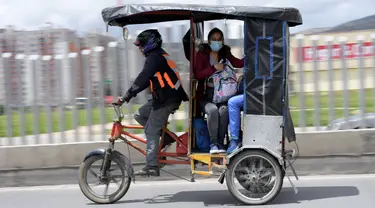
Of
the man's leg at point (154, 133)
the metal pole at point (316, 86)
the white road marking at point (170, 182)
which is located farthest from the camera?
the metal pole at point (316, 86)

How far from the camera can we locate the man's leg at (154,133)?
641 cm

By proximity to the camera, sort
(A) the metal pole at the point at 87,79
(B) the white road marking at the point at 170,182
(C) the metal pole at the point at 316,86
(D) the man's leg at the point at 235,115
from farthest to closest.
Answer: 1. (A) the metal pole at the point at 87,79
2. (C) the metal pole at the point at 316,86
3. (B) the white road marking at the point at 170,182
4. (D) the man's leg at the point at 235,115

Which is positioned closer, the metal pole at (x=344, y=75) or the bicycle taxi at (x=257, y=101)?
the bicycle taxi at (x=257, y=101)

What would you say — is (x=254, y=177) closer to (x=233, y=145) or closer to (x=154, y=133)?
(x=233, y=145)

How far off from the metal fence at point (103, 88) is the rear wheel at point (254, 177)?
1.54 meters

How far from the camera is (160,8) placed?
6.01 meters

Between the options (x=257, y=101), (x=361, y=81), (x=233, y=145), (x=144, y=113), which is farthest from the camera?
(x=361, y=81)

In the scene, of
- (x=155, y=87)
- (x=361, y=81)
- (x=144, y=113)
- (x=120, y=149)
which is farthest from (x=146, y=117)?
(x=361, y=81)

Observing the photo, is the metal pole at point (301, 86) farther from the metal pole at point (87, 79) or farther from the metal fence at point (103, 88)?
the metal pole at point (87, 79)

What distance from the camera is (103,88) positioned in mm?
7805

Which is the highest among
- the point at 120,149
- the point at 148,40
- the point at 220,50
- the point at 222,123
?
the point at 148,40

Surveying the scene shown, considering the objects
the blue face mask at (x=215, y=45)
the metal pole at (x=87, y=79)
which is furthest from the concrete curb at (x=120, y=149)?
the blue face mask at (x=215, y=45)

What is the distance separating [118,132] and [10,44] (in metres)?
2.52

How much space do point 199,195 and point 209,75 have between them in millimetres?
1633
